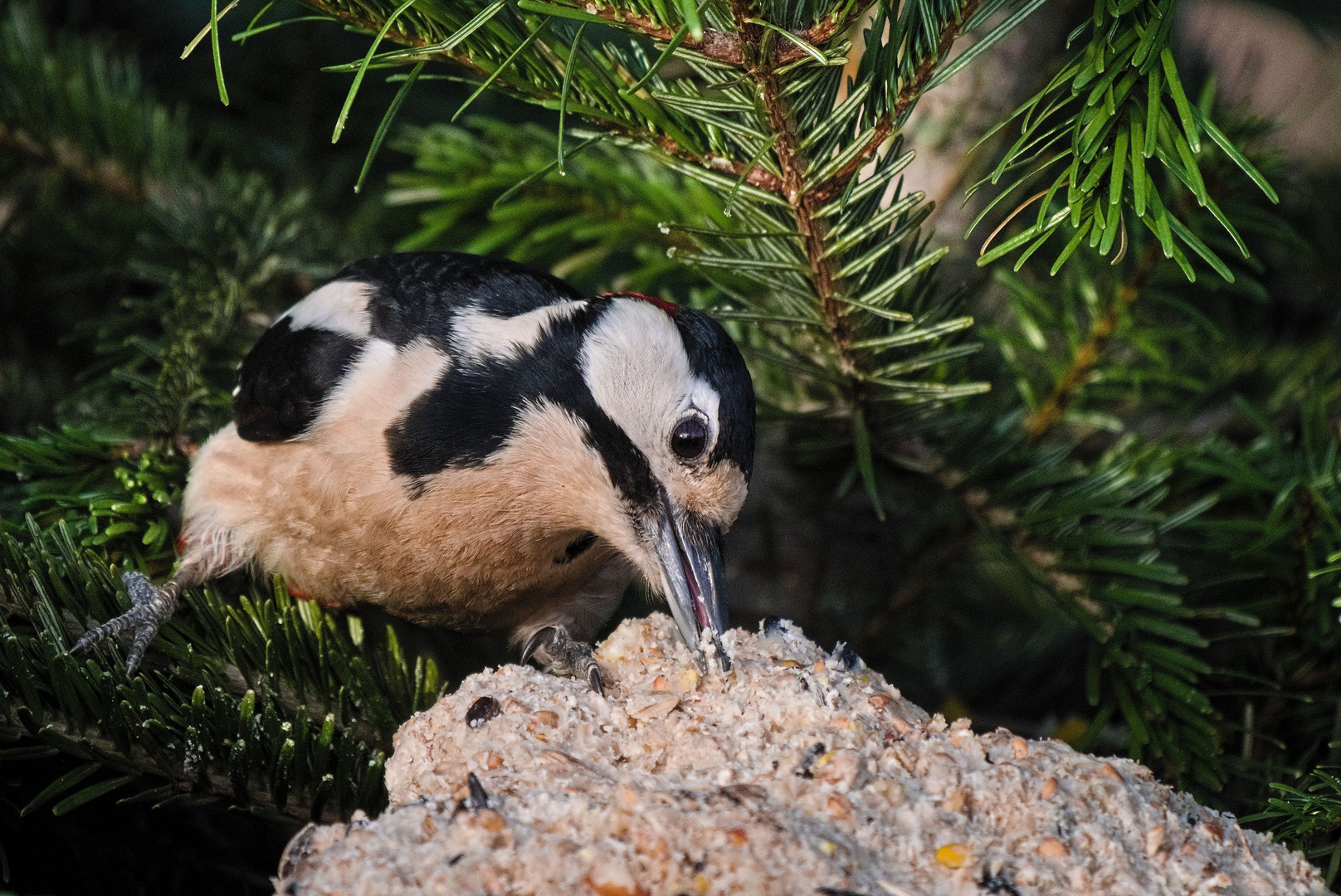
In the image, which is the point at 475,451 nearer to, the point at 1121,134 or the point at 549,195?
the point at 549,195

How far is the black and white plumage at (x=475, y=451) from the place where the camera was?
1.93m

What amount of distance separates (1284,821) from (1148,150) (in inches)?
33.4

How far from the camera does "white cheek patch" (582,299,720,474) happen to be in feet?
6.35

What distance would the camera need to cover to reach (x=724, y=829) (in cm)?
106

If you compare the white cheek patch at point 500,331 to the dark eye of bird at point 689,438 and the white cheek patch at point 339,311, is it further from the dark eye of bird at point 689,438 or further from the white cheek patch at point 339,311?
the dark eye of bird at point 689,438

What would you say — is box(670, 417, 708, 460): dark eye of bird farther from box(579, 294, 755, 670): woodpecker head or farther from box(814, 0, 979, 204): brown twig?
box(814, 0, 979, 204): brown twig

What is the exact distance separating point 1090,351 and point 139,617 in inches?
68.9

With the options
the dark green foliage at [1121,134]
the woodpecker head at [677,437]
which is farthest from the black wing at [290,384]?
the dark green foliage at [1121,134]

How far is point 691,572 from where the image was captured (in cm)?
187

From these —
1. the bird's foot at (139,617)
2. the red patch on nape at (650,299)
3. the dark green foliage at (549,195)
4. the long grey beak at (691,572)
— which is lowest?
the long grey beak at (691,572)

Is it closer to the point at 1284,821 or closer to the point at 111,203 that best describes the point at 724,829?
the point at 1284,821

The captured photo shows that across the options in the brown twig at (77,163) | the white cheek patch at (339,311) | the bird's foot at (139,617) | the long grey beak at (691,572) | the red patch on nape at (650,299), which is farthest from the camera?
the brown twig at (77,163)

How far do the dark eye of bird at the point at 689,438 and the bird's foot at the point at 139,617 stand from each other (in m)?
0.85

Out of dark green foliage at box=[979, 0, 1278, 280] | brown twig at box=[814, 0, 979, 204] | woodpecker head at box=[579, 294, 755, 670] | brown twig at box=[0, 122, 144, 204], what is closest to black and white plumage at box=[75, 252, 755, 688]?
woodpecker head at box=[579, 294, 755, 670]
